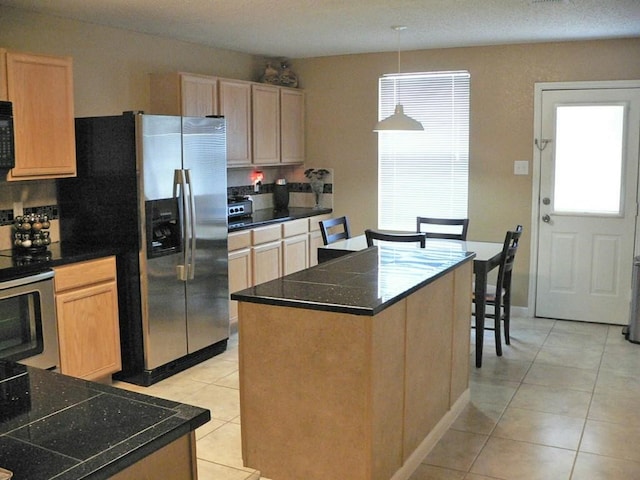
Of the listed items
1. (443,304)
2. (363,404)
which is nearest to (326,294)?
(363,404)

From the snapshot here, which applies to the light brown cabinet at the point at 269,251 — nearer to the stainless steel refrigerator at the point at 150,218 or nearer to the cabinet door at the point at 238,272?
the cabinet door at the point at 238,272

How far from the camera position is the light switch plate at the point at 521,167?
5.81 meters

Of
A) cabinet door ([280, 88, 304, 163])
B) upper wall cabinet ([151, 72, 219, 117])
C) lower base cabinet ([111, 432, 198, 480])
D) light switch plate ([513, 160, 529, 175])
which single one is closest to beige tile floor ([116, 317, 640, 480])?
lower base cabinet ([111, 432, 198, 480])

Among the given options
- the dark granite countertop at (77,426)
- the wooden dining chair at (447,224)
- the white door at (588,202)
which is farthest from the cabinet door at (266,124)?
the dark granite countertop at (77,426)

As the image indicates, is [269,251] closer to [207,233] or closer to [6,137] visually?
[207,233]

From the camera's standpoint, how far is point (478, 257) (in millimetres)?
4539

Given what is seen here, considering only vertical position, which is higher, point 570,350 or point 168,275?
point 168,275

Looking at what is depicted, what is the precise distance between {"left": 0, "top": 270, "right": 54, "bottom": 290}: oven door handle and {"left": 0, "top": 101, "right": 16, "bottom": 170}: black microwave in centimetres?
61

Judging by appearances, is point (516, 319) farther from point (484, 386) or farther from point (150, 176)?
point (150, 176)

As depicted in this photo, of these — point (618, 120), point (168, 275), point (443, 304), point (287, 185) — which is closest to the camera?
point (443, 304)

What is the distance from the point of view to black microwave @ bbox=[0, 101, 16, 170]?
3.53 m

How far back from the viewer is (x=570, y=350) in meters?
4.96

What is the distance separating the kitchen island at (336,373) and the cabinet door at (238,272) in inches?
82.6

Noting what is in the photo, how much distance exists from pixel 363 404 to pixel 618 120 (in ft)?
13.3
